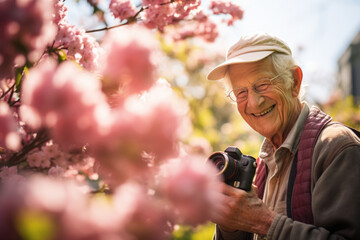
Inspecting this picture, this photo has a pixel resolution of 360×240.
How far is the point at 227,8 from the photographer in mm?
2207

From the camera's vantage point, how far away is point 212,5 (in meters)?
2.23

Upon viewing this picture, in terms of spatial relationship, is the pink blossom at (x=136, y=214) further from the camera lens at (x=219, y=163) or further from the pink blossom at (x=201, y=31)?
the pink blossom at (x=201, y=31)

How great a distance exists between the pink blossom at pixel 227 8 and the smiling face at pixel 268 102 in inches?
26.4

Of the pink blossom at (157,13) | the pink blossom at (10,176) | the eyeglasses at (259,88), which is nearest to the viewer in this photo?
the pink blossom at (10,176)

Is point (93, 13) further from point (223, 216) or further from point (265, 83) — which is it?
point (223, 216)

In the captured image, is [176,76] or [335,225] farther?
[176,76]

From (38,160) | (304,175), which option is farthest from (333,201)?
(38,160)

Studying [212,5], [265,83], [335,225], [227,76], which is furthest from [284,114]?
[212,5]

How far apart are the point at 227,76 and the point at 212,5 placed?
68 cm

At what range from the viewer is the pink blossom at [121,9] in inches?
60.9

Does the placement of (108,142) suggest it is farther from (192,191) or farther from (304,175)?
(304,175)

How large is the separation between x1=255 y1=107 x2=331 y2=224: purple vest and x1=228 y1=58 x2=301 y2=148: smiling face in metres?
0.13

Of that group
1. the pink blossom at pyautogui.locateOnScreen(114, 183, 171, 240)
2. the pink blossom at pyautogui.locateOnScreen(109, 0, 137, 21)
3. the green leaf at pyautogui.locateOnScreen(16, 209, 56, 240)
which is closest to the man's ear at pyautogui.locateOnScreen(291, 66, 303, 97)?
the pink blossom at pyautogui.locateOnScreen(109, 0, 137, 21)

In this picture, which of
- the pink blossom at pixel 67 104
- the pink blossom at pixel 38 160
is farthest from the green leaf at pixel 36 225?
the pink blossom at pixel 38 160
